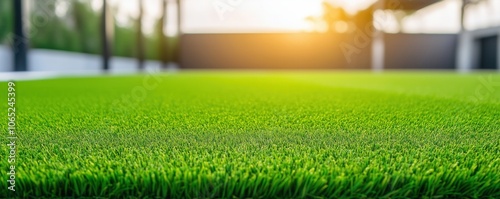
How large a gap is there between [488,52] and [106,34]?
43.6ft

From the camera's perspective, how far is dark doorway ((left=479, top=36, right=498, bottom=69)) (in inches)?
586

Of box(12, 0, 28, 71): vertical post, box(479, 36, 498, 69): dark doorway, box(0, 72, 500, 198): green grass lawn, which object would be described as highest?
box(479, 36, 498, 69): dark doorway

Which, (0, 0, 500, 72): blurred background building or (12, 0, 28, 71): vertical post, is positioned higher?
(0, 0, 500, 72): blurred background building

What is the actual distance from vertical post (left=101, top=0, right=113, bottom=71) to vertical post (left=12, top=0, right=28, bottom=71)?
8.20ft

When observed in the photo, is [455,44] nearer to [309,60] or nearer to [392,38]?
[392,38]

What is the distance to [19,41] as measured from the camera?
545cm

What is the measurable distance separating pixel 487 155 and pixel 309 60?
48.3 feet

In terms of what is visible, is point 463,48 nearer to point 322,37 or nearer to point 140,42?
point 322,37

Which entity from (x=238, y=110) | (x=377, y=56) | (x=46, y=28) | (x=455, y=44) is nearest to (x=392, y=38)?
(x=377, y=56)

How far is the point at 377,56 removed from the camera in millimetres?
14578
